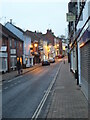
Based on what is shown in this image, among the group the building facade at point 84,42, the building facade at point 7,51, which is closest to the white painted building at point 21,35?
the building facade at point 7,51

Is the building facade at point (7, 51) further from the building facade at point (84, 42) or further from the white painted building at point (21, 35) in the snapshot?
the building facade at point (84, 42)

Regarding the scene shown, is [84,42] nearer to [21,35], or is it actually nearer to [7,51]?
[7,51]

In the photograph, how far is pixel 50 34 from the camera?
389ft

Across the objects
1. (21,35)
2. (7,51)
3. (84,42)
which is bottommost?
(84,42)

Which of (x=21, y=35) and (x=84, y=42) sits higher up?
(x=21, y=35)

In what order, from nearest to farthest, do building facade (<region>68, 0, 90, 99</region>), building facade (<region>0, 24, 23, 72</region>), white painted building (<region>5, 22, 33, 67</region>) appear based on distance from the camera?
building facade (<region>68, 0, 90, 99</region>)
building facade (<region>0, 24, 23, 72</region>)
white painted building (<region>5, 22, 33, 67</region>)

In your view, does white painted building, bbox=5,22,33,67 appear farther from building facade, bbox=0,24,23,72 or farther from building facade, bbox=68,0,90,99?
building facade, bbox=68,0,90,99

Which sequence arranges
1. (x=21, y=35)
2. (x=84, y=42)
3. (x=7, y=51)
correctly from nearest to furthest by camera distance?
(x=84, y=42)
(x=7, y=51)
(x=21, y=35)

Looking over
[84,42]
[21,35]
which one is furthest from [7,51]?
[84,42]

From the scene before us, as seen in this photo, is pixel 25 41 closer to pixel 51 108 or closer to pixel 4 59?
pixel 4 59

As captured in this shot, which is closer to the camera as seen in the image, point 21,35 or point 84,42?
point 84,42

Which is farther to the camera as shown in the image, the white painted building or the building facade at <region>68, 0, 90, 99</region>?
the white painted building

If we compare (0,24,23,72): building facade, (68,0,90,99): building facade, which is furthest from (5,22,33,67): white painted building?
(68,0,90,99): building facade

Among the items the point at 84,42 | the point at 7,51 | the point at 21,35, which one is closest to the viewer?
the point at 84,42
